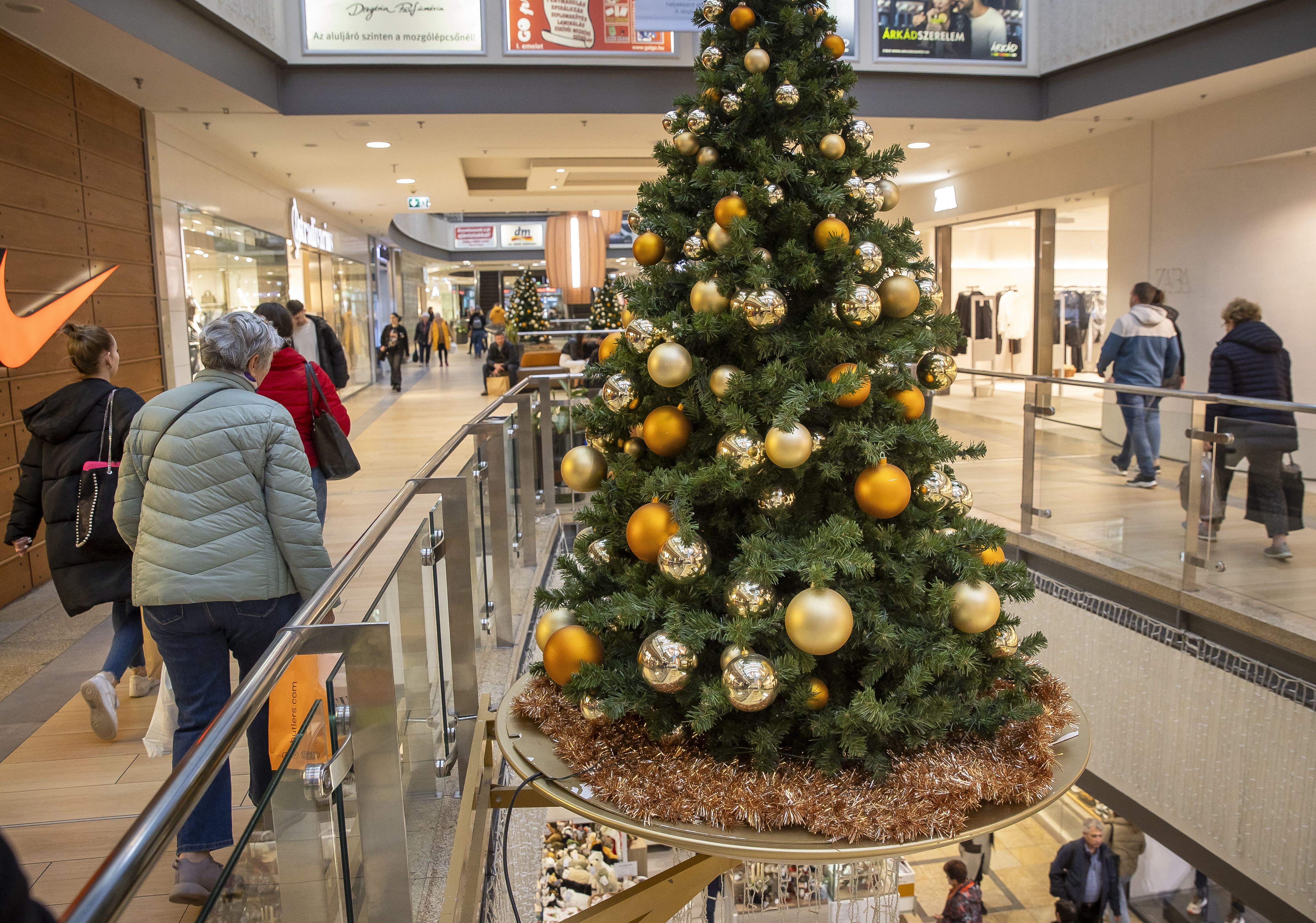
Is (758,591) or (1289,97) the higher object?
(1289,97)

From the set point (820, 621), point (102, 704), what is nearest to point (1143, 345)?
point (820, 621)

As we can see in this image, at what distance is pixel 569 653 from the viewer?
1904 millimetres

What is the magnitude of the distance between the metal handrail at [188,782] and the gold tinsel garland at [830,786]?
1.81 feet

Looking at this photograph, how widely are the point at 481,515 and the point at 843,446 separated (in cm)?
252

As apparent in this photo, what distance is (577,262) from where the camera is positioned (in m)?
20.7

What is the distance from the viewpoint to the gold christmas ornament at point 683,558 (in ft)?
5.69

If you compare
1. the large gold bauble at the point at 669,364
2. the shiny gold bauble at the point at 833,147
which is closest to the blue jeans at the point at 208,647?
the large gold bauble at the point at 669,364

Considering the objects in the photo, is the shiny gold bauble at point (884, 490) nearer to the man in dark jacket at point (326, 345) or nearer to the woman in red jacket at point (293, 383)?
the woman in red jacket at point (293, 383)

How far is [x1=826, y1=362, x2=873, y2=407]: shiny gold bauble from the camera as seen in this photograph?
1743 millimetres

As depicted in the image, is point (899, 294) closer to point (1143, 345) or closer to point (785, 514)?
point (785, 514)

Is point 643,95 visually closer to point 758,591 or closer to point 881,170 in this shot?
point 881,170

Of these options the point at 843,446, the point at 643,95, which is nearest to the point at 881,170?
the point at 843,446

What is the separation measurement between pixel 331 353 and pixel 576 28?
4127mm

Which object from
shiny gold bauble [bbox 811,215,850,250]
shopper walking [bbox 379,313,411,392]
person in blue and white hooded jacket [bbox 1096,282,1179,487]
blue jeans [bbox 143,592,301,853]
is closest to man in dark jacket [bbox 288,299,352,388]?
blue jeans [bbox 143,592,301,853]
